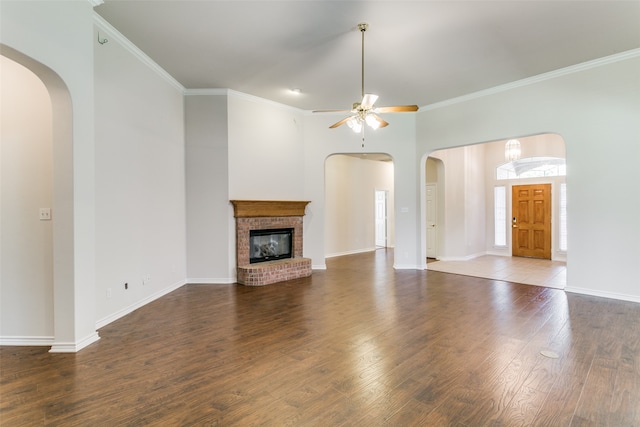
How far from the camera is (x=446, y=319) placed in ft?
12.1

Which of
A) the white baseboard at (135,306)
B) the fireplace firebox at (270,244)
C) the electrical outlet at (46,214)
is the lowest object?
the white baseboard at (135,306)

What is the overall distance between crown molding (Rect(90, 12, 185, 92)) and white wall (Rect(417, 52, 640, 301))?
5.65 meters

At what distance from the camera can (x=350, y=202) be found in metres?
9.46

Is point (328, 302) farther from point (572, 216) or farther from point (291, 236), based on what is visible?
point (572, 216)

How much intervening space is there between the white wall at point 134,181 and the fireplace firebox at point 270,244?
48.9 inches

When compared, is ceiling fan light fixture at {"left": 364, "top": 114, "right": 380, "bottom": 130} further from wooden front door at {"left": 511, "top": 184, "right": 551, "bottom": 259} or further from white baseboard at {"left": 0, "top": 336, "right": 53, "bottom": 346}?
wooden front door at {"left": 511, "top": 184, "right": 551, "bottom": 259}

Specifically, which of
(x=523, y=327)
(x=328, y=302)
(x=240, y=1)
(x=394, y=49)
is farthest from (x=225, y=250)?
(x=523, y=327)

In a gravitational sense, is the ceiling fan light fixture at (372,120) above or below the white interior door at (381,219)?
above

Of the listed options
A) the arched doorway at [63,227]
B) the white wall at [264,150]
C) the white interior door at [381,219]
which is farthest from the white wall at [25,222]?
the white interior door at [381,219]

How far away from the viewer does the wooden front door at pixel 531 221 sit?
26.5 feet

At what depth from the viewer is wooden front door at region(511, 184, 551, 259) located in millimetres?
8062

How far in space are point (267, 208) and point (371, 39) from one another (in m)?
3.29

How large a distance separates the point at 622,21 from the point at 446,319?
3914 millimetres

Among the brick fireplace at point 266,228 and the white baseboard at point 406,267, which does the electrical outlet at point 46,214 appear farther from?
the white baseboard at point 406,267
